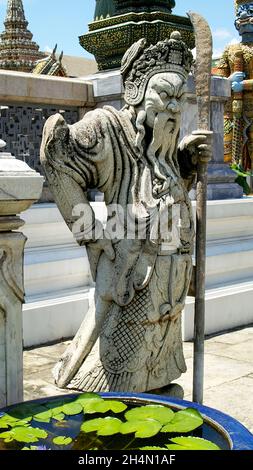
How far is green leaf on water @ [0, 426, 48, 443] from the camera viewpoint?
1.71 m

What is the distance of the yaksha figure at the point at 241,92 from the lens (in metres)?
16.6

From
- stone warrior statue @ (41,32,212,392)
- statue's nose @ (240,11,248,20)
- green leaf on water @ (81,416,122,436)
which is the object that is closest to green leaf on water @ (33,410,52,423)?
green leaf on water @ (81,416,122,436)

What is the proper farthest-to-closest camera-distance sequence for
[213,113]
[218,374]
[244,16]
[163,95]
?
[244,16] → [213,113] → [218,374] → [163,95]

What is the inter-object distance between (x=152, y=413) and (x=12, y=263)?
0.71 m

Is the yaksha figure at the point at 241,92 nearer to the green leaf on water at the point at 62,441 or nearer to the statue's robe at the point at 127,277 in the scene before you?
the statue's robe at the point at 127,277

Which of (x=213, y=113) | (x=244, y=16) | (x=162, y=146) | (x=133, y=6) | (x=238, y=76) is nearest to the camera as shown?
(x=162, y=146)

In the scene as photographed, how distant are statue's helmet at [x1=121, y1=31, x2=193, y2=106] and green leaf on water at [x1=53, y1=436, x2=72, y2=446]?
1.80m

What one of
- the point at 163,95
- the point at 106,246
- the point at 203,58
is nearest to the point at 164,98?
the point at 163,95

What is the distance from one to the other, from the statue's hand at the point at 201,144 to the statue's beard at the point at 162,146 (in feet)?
0.31

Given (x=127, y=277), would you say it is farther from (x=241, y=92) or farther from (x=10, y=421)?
(x=241, y=92)

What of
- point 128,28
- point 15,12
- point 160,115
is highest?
point 15,12

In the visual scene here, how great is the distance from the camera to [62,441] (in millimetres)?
1735

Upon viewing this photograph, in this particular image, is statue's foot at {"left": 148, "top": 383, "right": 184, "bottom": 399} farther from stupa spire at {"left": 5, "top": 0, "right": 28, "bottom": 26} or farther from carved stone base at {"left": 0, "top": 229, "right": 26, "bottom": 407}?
stupa spire at {"left": 5, "top": 0, "right": 28, "bottom": 26}

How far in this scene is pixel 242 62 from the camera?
54.7 feet
